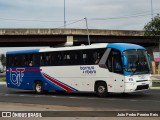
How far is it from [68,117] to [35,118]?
1.19 metres

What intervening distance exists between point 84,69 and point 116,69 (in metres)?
2.34

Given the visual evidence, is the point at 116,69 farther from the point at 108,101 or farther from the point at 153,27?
Answer: the point at 153,27

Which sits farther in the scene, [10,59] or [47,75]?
[10,59]

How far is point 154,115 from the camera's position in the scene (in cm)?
1258

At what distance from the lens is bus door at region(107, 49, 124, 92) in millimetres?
20688

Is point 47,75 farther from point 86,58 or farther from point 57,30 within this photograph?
point 57,30

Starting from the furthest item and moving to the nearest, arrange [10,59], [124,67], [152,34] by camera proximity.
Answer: [152,34], [10,59], [124,67]

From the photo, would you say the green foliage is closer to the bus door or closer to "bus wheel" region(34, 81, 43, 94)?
"bus wheel" region(34, 81, 43, 94)

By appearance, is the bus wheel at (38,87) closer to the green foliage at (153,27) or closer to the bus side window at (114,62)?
the bus side window at (114,62)

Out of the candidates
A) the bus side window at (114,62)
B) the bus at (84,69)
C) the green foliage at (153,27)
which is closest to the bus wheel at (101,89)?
the bus at (84,69)

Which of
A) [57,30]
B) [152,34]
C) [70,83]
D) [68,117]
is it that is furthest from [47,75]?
[57,30]

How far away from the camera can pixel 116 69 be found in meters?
20.9

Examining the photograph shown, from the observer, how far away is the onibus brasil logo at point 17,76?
26453 millimetres

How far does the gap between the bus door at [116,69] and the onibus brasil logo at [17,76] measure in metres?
7.38
